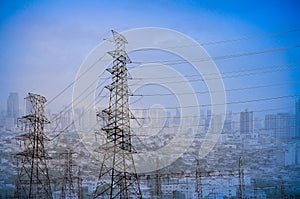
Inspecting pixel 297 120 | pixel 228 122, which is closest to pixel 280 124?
pixel 297 120

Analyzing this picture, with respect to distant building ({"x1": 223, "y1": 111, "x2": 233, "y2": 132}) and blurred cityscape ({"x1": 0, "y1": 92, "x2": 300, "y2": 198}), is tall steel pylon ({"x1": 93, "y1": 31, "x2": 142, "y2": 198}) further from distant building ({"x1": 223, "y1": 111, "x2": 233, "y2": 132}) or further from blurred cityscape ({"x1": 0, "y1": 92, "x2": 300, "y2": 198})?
distant building ({"x1": 223, "y1": 111, "x2": 233, "y2": 132})

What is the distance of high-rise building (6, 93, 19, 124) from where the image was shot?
44.8 feet

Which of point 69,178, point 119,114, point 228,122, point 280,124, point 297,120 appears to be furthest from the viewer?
point 280,124

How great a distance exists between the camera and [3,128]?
13.8 meters

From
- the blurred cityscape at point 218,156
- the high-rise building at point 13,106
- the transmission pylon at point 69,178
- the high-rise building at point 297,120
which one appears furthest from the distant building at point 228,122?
the high-rise building at point 13,106

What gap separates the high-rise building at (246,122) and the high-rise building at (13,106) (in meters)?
9.58

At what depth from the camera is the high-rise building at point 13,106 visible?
1365 cm

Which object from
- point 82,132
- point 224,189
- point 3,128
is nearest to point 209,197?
point 224,189

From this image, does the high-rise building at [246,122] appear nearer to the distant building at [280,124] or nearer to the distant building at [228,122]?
the distant building at [228,122]

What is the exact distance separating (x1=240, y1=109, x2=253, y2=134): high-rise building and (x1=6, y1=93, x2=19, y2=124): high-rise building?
9.58m

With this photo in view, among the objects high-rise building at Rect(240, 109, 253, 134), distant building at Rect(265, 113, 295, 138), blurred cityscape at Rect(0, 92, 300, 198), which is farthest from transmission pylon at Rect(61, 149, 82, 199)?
distant building at Rect(265, 113, 295, 138)

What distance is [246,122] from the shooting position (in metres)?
14.7

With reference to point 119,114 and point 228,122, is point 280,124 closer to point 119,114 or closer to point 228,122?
point 228,122

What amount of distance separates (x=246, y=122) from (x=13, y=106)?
10098 mm
